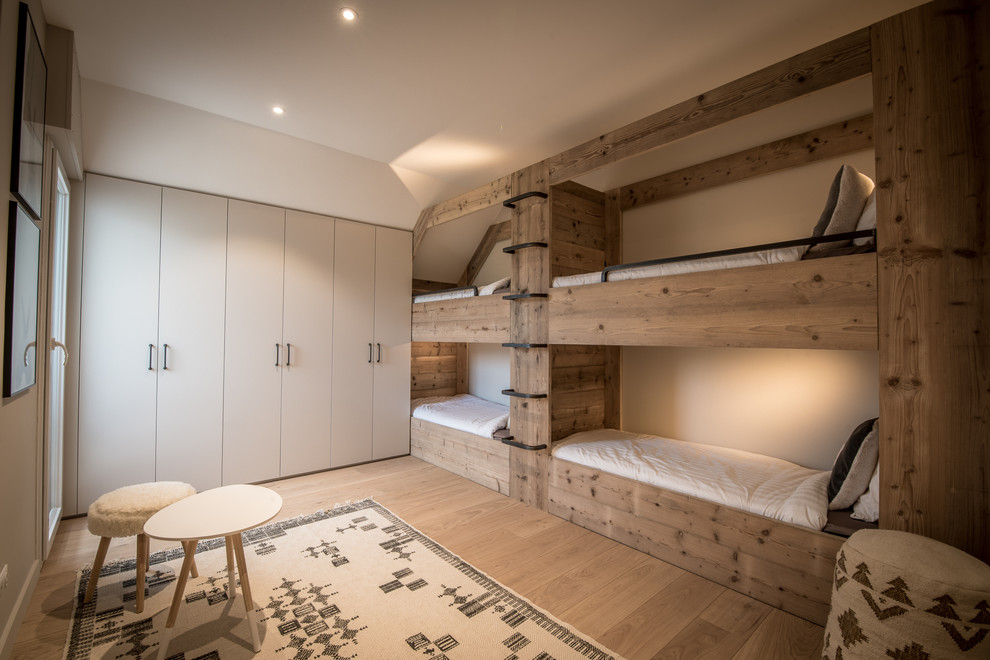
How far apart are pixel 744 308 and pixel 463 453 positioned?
250 centimetres

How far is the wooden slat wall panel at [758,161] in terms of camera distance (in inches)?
98.6

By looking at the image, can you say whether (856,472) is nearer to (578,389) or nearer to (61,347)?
(578,389)

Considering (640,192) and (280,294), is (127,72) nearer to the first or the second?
(280,294)

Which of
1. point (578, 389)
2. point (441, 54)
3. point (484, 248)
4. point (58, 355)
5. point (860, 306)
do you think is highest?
point (441, 54)

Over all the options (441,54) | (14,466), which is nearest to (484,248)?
(441,54)

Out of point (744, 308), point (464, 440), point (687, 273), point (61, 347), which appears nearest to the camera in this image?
point (744, 308)

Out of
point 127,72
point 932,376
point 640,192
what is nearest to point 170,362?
point 127,72

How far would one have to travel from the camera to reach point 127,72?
246 centimetres

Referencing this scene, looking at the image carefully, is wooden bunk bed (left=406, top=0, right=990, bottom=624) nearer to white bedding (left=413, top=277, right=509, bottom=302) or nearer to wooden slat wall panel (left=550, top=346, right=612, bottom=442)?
wooden slat wall panel (left=550, top=346, right=612, bottom=442)

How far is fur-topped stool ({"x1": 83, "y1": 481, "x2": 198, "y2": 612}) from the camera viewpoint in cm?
183

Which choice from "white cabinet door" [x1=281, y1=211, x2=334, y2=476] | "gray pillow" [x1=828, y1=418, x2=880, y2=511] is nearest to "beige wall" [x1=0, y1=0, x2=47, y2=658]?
"white cabinet door" [x1=281, y1=211, x2=334, y2=476]

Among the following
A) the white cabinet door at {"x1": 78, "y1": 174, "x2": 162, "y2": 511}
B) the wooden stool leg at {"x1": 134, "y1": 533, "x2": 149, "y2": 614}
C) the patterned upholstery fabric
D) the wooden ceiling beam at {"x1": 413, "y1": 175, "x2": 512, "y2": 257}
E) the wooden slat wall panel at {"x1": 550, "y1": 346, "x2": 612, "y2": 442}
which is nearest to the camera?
the patterned upholstery fabric

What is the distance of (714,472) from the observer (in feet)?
7.85

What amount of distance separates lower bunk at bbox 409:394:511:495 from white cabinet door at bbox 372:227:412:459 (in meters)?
0.18
